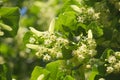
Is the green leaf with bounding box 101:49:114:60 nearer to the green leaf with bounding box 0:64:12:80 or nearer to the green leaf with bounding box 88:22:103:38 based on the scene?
the green leaf with bounding box 88:22:103:38

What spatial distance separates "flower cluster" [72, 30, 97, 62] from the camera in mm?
2342

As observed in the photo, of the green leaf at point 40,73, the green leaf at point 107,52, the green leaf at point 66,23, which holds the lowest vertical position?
the green leaf at point 40,73

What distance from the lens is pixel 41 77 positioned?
2.37 m

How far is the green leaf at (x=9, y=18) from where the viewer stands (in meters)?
2.60

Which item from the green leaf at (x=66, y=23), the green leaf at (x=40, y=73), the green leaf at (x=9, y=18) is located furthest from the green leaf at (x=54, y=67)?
the green leaf at (x=9, y=18)

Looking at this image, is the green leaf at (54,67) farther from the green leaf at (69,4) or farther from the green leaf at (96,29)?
the green leaf at (69,4)

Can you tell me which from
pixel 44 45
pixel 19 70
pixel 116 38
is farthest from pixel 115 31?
pixel 19 70

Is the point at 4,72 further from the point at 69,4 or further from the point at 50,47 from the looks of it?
the point at 69,4

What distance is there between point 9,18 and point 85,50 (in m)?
0.51

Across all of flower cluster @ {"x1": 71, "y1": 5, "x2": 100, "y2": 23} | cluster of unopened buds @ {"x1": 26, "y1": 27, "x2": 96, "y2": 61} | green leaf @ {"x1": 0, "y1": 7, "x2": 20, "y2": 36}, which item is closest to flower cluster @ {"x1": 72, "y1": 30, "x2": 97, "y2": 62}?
cluster of unopened buds @ {"x1": 26, "y1": 27, "x2": 96, "y2": 61}

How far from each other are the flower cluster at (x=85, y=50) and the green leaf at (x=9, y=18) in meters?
0.40

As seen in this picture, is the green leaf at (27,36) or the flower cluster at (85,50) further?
the green leaf at (27,36)

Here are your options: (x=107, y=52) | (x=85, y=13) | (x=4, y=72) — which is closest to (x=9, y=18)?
(x=4, y=72)

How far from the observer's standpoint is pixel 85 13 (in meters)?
2.51
